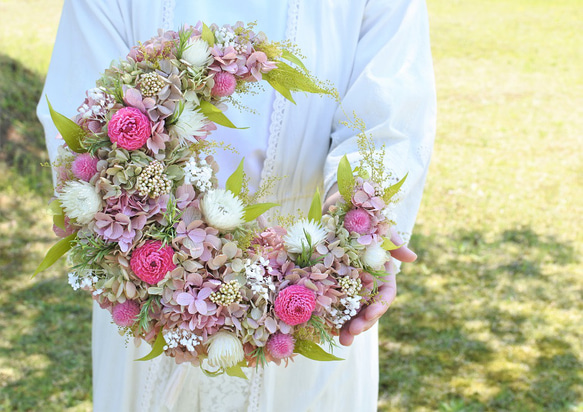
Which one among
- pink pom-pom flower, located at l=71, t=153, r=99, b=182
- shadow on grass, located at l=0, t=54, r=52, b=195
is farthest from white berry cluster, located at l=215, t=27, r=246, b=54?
shadow on grass, located at l=0, t=54, r=52, b=195

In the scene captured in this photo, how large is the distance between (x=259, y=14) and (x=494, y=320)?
342 cm

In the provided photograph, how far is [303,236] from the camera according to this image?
1.50m

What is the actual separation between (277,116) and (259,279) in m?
0.60

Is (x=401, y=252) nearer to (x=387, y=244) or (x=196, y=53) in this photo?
(x=387, y=244)

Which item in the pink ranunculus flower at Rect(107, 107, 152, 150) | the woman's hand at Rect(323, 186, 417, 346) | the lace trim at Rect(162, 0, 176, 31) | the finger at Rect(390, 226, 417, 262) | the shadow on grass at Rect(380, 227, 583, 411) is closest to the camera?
the pink ranunculus flower at Rect(107, 107, 152, 150)

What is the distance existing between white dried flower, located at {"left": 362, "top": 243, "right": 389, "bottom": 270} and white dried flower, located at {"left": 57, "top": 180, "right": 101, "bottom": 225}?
1.89ft

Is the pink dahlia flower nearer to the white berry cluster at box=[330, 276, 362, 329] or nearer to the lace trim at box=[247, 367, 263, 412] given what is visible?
the white berry cluster at box=[330, 276, 362, 329]

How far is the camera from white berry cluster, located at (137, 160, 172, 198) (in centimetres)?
139

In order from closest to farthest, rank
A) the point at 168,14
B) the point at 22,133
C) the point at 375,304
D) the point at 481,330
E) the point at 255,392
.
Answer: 1. the point at 375,304
2. the point at 168,14
3. the point at 255,392
4. the point at 481,330
5. the point at 22,133

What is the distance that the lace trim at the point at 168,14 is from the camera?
73.0 inches

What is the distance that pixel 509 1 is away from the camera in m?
13.7

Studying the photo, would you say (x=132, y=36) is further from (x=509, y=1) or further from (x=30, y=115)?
(x=509, y=1)

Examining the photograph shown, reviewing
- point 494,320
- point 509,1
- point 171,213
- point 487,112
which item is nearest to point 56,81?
point 171,213

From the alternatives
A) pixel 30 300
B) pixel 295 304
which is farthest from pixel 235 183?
pixel 30 300
